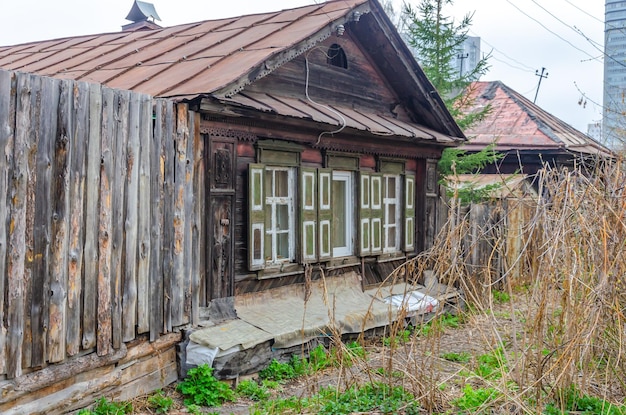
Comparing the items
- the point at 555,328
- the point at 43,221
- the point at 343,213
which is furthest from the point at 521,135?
the point at 43,221

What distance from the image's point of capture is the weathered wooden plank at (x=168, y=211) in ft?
20.9

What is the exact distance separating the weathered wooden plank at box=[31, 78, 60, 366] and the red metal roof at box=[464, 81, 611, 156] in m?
12.8

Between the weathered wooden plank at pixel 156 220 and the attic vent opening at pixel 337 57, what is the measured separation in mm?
3819

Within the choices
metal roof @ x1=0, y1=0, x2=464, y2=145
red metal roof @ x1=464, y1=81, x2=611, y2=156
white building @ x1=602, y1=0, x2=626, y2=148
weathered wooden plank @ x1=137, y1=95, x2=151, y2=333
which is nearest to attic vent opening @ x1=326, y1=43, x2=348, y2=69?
metal roof @ x1=0, y1=0, x2=464, y2=145

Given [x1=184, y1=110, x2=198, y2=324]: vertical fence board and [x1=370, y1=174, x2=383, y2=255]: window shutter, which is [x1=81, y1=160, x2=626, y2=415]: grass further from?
[x1=370, y1=174, x2=383, y2=255]: window shutter

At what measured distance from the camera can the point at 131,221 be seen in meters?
5.93

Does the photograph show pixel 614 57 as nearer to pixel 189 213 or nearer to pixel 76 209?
pixel 189 213

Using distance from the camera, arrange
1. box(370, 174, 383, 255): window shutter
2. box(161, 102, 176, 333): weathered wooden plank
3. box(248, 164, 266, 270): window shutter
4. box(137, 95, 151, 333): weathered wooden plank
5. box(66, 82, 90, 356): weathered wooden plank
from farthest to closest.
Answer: box(370, 174, 383, 255): window shutter
box(248, 164, 266, 270): window shutter
box(161, 102, 176, 333): weathered wooden plank
box(137, 95, 151, 333): weathered wooden plank
box(66, 82, 90, 356): weathered wooden plank

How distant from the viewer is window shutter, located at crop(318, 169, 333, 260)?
880 centimetres

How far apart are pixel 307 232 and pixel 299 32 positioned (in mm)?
2513

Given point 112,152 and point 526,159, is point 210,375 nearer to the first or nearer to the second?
point 112,152

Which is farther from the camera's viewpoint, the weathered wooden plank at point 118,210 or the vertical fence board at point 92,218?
the weathered wooden plank at point 118,210

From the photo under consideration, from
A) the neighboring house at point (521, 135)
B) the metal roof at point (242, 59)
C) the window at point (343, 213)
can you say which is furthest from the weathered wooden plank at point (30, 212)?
the neighboring house at point (521, 135)

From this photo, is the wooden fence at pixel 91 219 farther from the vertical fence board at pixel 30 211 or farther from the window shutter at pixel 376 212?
the window shutter at pixel 376 212
